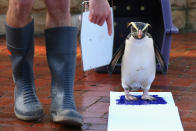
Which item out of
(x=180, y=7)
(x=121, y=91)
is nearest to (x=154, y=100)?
(x=121, y=91)

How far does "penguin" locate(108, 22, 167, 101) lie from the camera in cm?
229

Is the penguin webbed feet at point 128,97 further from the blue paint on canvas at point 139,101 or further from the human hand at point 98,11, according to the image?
the human hand at point 98,11

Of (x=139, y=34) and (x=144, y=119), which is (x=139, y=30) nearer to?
(x=139, y=34)

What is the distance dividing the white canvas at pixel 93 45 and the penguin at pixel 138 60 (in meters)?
0.20

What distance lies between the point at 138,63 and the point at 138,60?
15 mm

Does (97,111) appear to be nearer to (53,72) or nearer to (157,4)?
(53,72)

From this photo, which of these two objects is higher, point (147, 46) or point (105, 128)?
point (147, 46)

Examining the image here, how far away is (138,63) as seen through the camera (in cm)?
231

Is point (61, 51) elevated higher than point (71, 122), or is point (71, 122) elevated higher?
point (61, 51)

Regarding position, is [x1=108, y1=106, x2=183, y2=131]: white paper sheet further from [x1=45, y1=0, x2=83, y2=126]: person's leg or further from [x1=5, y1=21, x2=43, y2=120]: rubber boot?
[x1=5, y1=21, x2=43, y2=120]: rubber boot

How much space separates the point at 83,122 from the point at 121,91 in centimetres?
67

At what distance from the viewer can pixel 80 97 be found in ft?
8.45

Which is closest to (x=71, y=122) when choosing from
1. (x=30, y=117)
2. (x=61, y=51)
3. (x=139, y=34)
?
(x=30, y=117)

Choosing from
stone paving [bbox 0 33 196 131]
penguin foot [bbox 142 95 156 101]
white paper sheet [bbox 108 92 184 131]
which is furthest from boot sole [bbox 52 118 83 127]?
penguin foot [bbox 142 95 156 101]
